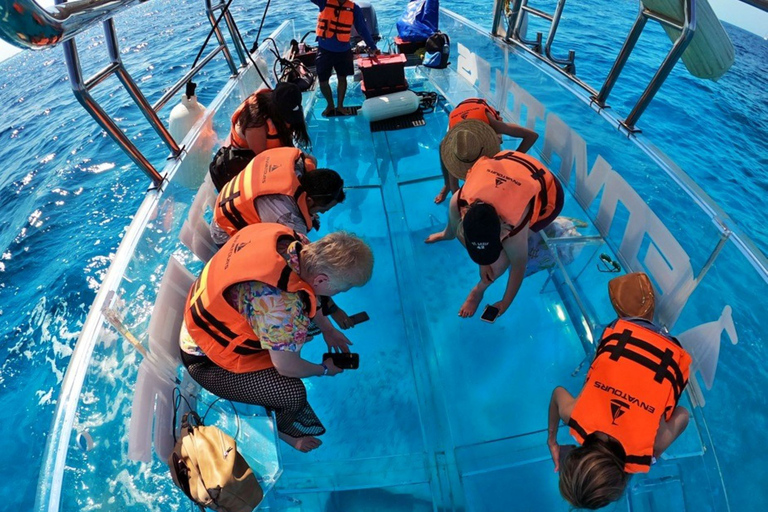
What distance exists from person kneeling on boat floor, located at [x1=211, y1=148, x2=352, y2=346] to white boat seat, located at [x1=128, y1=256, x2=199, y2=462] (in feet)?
1.28

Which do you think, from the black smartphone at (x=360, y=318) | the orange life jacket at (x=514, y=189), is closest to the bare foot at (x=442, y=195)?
the orange life jacket at (x=514, y=189)

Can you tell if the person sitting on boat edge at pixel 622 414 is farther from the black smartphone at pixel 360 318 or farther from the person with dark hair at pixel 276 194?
the person with dark hair at pixel 276 194

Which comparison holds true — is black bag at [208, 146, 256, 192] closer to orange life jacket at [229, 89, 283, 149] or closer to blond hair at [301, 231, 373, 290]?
orange life jacket at [229, 89, 283, 149]

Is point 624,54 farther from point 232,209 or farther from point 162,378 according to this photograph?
point 162,378

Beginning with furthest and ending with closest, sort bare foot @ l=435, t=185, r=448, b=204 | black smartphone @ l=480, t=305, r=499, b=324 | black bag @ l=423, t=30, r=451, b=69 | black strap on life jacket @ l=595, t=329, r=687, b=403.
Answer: black bag @ l=423, t=30, r=451, b=69 < bare foot @ l=435, t=185, r=448, b=204 < black smartphone @ l=480, t=305, r=499, b=324 < black strap on life jacket @ l=595, t=329, r=687, b=403

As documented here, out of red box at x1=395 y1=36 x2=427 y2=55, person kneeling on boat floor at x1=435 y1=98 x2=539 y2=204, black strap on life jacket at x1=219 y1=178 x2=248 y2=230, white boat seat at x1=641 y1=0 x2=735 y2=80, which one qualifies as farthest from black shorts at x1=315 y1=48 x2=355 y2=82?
white boat seat at x1=641 y1=0 x2=735 y2=80

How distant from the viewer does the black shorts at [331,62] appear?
4.00 m

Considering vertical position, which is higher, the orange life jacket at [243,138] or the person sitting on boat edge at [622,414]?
the orange life jacket at [243,138]

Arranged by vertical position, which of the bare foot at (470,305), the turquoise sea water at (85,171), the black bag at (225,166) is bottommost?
the turquoise sea water at (85,171)

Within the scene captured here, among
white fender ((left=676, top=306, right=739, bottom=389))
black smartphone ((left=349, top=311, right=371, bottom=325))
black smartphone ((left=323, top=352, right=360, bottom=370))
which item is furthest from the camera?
black smartphone ((left=349, top=311, right=371, bottom=325))

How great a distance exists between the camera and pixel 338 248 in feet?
4.60

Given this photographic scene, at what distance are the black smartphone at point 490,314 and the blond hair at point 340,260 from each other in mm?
1012

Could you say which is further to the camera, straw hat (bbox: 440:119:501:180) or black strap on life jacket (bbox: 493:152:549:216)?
straw hat (bbox: 440:119:501:180)

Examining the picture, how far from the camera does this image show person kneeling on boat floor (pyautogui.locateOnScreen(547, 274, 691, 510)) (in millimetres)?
1240
